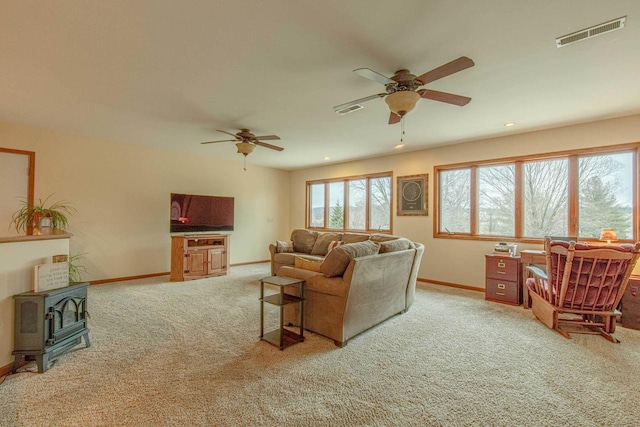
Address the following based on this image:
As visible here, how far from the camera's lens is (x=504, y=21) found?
203cm

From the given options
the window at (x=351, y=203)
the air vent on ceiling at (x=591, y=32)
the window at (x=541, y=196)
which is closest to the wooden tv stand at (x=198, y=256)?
the window at (x=351, y=203)

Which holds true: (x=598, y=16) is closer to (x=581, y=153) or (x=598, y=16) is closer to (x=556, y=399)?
(x=556, y=399)

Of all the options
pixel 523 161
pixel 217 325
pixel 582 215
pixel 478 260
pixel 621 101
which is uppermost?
pixel 621 101

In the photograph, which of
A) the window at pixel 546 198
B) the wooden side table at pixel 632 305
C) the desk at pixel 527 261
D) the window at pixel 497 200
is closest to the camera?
the wooden side table at pixel 632 305

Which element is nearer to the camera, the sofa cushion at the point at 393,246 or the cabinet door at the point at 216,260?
the sofa cushion at the point at 393,246

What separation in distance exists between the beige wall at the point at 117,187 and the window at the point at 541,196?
511 cm

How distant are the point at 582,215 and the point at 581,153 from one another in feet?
3.05

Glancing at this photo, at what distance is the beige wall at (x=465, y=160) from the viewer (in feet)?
13.2

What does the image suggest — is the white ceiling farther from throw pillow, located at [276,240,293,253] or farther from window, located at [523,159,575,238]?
throw pillow, located at [276,240,293,253]

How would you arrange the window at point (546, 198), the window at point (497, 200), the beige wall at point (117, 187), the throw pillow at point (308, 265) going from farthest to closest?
the window at point (497, 200) → the beige wall at point (117, 187) → the window at point (546, 198) → the throw pillow at point (308, 265)

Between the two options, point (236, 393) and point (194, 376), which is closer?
point (236, 393)

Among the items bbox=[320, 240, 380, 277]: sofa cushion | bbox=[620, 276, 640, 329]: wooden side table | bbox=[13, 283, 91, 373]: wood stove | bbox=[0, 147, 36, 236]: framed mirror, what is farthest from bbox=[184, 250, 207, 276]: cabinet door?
bbox=[620, 276, 640, 329]: wooden side table

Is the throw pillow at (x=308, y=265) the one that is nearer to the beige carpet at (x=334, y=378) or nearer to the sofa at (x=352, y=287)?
the sofa at (x=352, y=287)

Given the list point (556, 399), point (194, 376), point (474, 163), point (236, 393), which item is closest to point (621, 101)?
point (474, 163)
